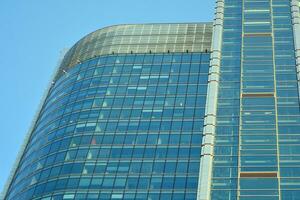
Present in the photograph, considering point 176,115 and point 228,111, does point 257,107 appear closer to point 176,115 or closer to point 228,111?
point 228,111

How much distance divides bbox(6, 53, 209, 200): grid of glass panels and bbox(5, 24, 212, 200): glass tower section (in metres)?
0.17

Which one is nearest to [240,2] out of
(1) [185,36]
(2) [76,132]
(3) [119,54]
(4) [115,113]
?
(1) [185,36]

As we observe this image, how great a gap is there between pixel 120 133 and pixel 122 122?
106 inches

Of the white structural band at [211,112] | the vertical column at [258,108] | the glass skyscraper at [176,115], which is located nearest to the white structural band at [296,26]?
the glass skyscraper at [176,115]

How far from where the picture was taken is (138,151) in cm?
9850

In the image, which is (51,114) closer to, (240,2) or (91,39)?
(91,39)

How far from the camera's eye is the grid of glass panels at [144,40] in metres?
118

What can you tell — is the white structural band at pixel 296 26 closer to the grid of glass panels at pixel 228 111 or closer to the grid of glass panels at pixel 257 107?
the grid of glass panels at pixel 257 107

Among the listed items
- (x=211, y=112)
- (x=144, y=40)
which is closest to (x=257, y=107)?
(x=211, y=112)

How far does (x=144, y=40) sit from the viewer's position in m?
121

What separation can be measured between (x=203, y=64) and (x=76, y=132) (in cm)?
2745

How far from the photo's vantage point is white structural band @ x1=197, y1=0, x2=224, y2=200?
276 ft

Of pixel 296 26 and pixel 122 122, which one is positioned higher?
pixel 296 26

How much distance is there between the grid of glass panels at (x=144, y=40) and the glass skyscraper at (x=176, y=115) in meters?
0.29
